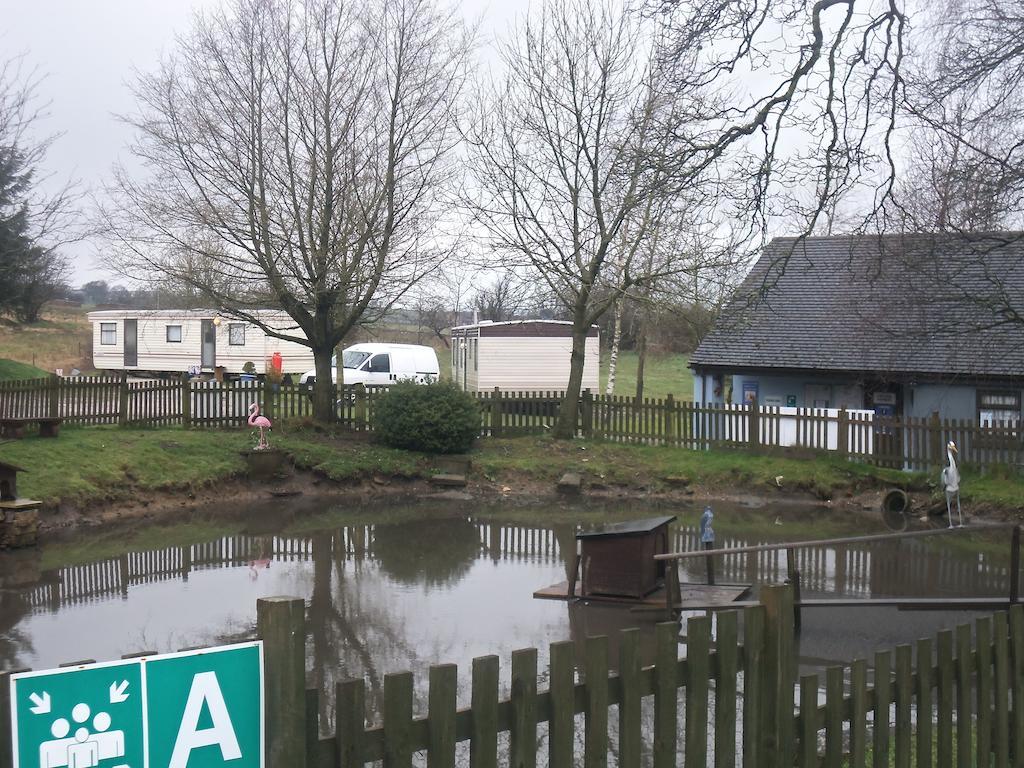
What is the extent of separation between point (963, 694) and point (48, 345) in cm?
5546

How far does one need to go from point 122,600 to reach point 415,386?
1159cm

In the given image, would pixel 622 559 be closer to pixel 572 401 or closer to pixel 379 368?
pixel 572 401

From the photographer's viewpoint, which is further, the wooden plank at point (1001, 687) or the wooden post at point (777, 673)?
the wooden plank at point (1001, 687)

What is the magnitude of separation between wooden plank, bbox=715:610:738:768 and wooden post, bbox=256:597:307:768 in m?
1.69

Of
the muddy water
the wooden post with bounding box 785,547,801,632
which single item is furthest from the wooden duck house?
the wooden post with bounding box 785,547,801,632

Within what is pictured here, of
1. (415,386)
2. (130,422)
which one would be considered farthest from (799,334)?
(130,422)

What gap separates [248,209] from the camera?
22375 mm

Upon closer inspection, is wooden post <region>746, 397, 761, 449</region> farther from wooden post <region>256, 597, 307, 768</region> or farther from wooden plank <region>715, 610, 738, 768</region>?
wooden post <region>256, 597, 307, 768</region>

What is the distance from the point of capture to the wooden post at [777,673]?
419 centimetres

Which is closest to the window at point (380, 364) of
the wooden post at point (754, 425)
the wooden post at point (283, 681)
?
the wooden post at point (754, 425)

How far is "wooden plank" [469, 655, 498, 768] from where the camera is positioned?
3.45m

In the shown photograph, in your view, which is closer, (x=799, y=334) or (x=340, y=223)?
(x=340, y=223)

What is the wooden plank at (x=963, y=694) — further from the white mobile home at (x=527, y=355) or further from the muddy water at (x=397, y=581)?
the white mobile home at (x=527, y=355)

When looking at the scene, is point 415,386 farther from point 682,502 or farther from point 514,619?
point 514,619
